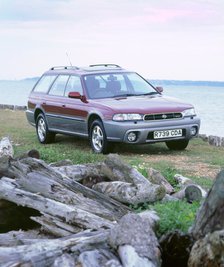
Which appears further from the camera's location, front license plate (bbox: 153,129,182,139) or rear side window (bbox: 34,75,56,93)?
rear side window (bbox: 34,75,56,93)

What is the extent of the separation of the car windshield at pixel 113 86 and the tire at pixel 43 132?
2159 millimetres

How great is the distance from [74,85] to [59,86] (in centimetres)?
96

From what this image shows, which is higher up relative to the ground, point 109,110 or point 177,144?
point 109,110

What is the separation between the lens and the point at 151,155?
15891 millimetres

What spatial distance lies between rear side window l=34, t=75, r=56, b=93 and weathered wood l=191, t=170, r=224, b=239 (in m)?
12.3

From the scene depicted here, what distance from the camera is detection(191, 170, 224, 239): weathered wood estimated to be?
6.19 metres

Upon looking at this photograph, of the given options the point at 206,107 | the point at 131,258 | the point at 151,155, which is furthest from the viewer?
the point at 206,107

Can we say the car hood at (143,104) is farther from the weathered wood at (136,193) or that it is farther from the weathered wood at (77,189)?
the weathered wood at (77,189)

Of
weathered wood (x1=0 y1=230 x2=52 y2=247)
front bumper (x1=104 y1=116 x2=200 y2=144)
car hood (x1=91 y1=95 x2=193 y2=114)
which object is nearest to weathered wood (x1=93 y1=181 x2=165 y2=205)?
weathered wood (x1=0 y1=230 x2=52 y2=247)

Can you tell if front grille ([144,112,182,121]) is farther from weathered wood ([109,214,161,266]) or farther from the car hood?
weathered wood ([109,214,161,266])

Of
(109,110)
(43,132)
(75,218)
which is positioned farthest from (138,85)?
(75,218)

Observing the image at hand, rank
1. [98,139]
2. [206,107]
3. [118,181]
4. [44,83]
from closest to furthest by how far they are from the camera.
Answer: [118,181] < [98,139] < [44,83] < [206,107]

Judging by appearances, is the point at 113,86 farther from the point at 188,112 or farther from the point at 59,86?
the point at 59,86

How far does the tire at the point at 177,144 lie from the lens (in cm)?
1681
